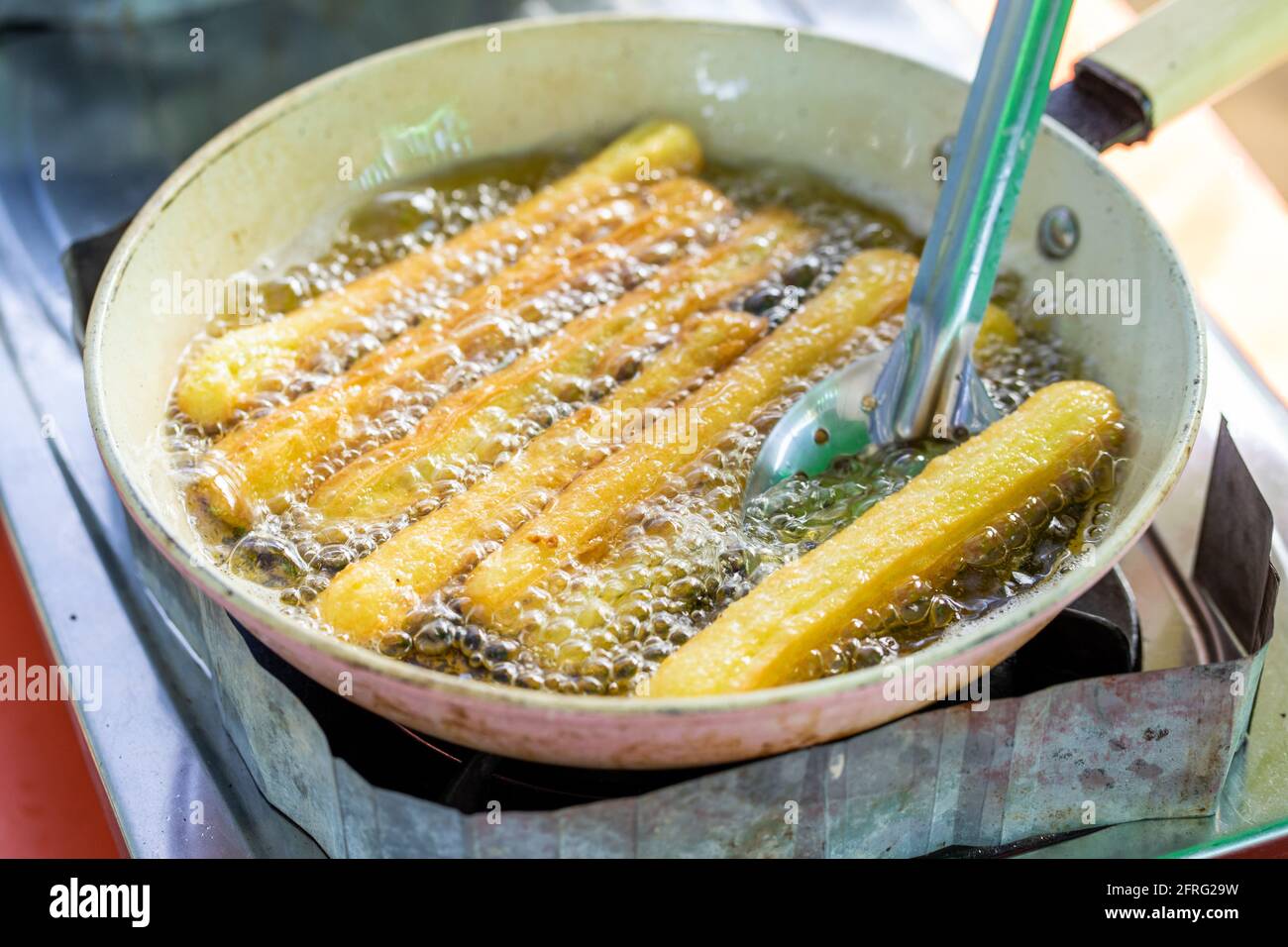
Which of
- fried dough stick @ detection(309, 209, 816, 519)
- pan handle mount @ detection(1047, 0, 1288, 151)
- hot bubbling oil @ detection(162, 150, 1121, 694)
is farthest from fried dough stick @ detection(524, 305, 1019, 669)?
pan handle mount @ detection(1047, 0, 1288, 151)

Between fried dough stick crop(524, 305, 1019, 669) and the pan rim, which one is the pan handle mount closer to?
the pan rim

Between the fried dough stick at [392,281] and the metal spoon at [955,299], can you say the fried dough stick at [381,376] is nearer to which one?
the fried dough stick at [392,281]

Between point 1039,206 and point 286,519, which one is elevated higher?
point 1039,206

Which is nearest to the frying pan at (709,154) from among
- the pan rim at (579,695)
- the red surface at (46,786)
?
the pan rim at (579,695)

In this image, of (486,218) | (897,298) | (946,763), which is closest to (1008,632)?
(946,763)
